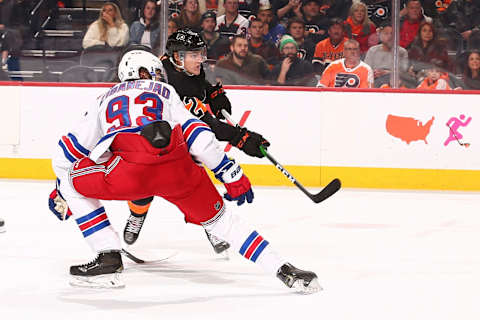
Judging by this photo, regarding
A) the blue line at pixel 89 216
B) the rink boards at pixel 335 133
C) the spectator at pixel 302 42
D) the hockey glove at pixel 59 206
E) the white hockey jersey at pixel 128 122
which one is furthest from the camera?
the spectator at pixel 302 42

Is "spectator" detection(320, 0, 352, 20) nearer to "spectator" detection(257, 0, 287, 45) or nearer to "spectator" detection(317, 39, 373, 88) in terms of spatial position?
"spectator" detection(317, 39, 373, 88)

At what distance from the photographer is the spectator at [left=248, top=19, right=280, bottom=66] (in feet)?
22.2

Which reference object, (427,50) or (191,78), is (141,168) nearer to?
(191,78)

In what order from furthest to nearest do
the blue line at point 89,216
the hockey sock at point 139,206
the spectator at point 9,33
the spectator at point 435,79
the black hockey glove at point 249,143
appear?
the spectator at point 9,33, the spectator at point 435,79, the hockey sock at point 139,206, the black hockey glove at point 249,143, the blue line at point 89,216

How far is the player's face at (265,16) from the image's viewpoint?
675 cm

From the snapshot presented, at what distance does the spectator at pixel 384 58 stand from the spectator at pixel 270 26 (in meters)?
0.72

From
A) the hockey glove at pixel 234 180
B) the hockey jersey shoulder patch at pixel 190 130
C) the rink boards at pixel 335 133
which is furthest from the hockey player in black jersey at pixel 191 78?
the rink boards at pixel 335 133

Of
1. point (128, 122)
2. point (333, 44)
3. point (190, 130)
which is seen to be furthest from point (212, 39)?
point (128, 122)

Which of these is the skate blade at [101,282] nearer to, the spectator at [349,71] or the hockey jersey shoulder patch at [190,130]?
the hockey jersey shoulder patch at [190,130]

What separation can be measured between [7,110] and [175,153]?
13.6 feet

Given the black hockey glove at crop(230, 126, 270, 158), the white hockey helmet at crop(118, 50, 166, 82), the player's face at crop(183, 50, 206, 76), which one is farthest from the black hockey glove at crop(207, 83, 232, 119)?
the white hockey helmet at crop(118, 50, 166, 82)

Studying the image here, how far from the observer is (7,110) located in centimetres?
673

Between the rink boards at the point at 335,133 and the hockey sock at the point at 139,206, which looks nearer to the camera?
the hockey sock at the point at 139,206

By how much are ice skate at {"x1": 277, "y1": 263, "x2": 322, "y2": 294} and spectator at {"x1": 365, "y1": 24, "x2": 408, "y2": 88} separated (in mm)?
3876
